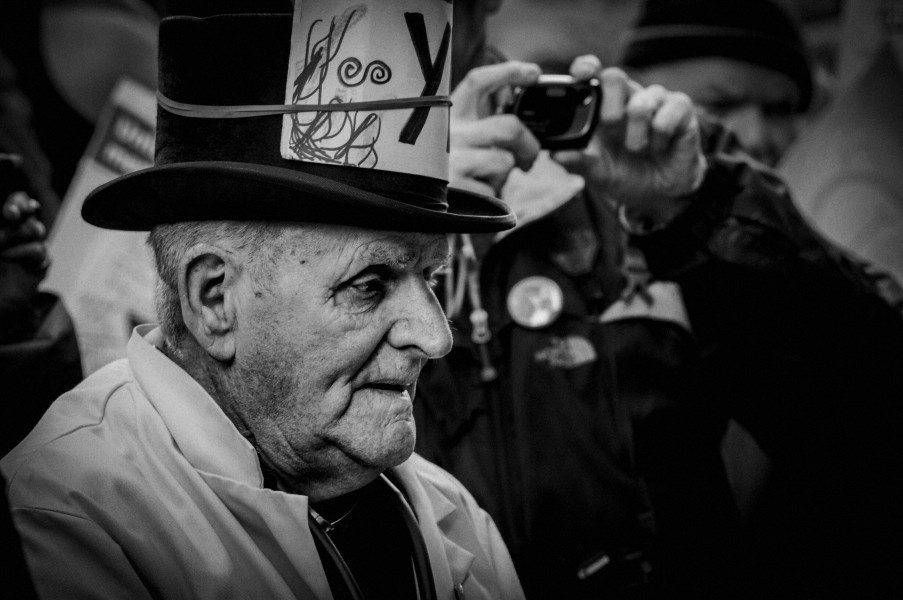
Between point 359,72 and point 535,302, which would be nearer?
point 359,72

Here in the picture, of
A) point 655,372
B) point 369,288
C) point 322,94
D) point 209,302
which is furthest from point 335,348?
point 655,372

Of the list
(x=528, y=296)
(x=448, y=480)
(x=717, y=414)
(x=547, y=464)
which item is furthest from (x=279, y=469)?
(x=717, y=414)

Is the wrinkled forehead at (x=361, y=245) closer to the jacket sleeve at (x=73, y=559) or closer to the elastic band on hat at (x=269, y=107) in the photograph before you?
the elastic band on hat at (x=269, y=107)

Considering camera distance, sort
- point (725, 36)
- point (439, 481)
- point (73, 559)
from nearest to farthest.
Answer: point (73, 559) < point (439, 481) < point (725, 36)

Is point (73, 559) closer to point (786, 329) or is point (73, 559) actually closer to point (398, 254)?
point (398, 254)

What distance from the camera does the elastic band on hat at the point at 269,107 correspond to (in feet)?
5.05

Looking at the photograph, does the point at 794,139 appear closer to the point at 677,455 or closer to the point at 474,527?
the point at 677,455

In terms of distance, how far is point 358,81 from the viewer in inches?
61.1

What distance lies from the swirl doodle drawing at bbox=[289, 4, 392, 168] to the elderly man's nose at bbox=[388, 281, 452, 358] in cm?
31

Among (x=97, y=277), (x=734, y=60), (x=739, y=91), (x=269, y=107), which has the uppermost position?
(x=734, y=60)

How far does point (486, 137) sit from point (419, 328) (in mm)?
762

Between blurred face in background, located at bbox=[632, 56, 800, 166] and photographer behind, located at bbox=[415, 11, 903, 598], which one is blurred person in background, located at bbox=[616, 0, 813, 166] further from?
photographer behind, located at bbox=[415, 11, 903, 598]

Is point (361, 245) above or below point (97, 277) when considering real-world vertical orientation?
above

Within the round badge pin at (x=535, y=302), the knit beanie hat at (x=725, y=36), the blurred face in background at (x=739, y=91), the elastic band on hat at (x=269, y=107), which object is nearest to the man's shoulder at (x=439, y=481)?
the round badge pin at (x=535, y=302)
